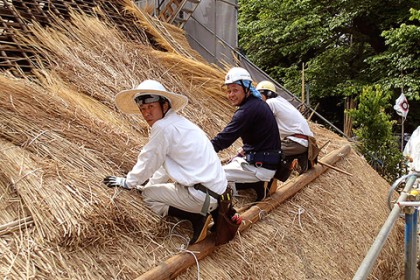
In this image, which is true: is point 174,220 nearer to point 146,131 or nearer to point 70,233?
point 70,233

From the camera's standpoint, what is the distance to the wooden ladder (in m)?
6.95

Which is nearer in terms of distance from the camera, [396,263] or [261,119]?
[261,119]

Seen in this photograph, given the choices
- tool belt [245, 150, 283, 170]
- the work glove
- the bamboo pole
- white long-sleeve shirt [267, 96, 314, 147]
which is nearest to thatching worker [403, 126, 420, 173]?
the bamboo pole

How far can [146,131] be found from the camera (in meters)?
3.55

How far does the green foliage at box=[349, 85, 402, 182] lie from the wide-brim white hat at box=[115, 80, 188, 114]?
198 inches

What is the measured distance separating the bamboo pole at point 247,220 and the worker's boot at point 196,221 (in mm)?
44

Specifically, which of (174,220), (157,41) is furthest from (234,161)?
(157,41)

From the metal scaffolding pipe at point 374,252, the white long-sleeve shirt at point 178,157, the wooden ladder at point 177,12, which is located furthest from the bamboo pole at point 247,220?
the wooden ladder at point 177,12

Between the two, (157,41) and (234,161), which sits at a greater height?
(157,41)

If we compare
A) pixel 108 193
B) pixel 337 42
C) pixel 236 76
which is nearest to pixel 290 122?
pixel 236 76

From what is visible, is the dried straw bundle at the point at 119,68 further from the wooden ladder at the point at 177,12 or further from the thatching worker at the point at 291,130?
the wooden ladder at the point at 177,12

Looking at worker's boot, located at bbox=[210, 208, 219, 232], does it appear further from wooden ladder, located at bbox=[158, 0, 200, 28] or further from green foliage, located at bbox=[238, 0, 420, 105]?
green foliage, located at bbox=[238, 0, 420, 105]

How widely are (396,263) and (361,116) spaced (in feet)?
9.99

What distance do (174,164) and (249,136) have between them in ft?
3.52
